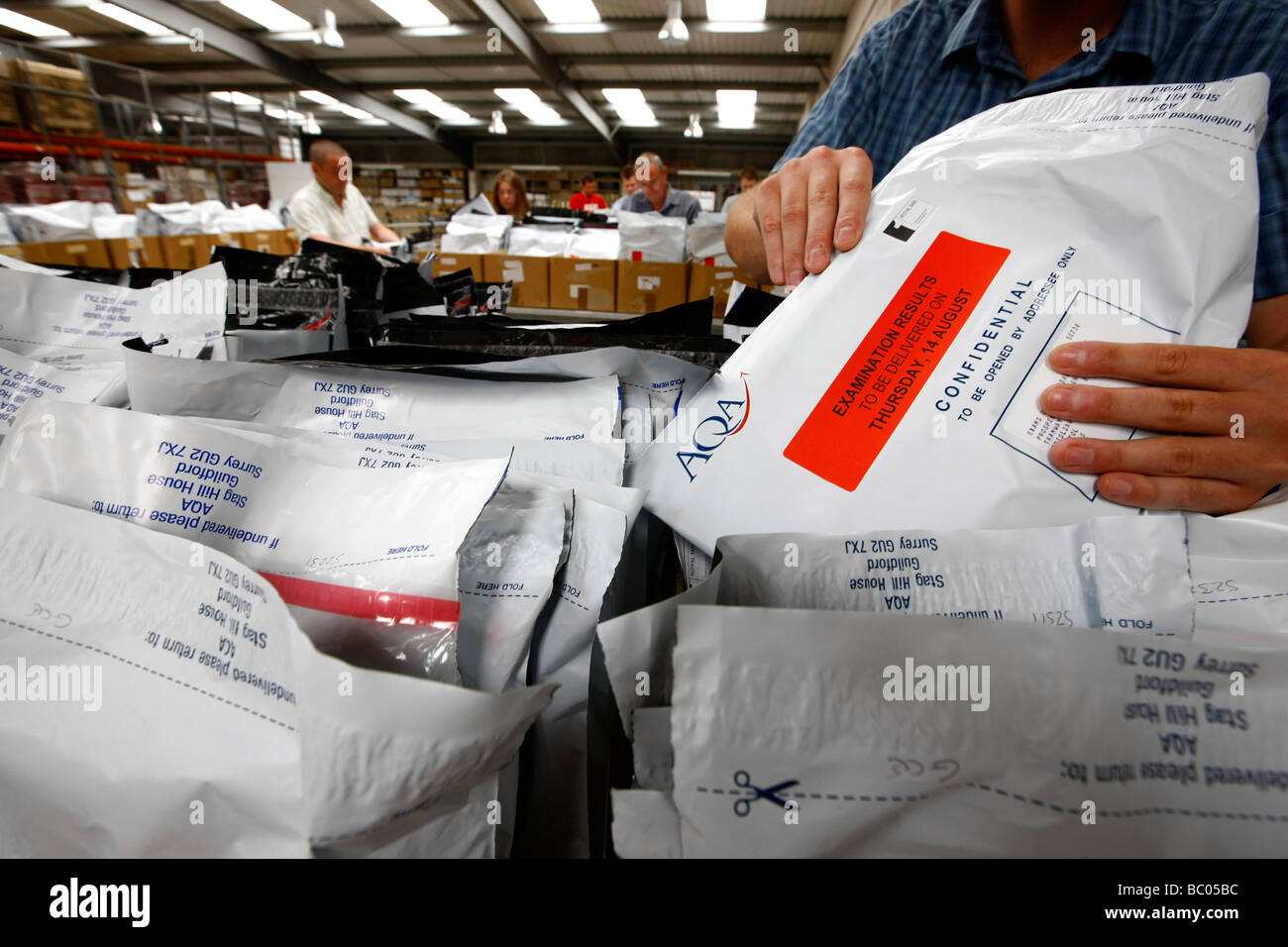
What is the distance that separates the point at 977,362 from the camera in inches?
15.8

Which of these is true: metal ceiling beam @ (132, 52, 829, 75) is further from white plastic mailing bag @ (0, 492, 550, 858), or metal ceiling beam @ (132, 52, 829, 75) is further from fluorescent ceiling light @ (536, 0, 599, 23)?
white plastic mailing bag @ (0, 492, 550, 858)

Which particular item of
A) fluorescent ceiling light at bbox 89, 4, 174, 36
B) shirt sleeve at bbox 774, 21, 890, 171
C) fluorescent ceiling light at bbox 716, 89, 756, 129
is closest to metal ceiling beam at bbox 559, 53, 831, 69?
fluorescent ceiling light at bbox 716, 89, 756, 129

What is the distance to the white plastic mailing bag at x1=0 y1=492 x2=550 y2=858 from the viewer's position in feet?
0.76

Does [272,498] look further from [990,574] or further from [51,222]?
[51,222]

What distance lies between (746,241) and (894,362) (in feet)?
1.25

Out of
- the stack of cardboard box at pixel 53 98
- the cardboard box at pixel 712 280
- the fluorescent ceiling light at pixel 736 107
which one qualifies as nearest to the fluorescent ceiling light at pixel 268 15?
the stack of cardboard box at pixel 53 98

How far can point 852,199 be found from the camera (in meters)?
0.48

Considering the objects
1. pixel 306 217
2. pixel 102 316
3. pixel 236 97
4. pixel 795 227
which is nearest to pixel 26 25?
pixel 236 97

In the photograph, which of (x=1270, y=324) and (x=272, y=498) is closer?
(x=272, y=498)

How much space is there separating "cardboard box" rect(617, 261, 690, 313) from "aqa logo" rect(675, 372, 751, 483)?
9.08 feet

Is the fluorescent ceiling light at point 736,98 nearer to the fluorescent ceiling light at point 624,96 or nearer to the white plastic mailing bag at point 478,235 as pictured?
the fluorescent ceiling light at point 624,96

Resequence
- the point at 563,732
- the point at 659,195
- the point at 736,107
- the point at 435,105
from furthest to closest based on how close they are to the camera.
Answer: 1. the point at 435,105
2. the point at 736,107
3. the point at 659,195
4. the point at 563,732

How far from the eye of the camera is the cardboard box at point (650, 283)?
3.09 m
